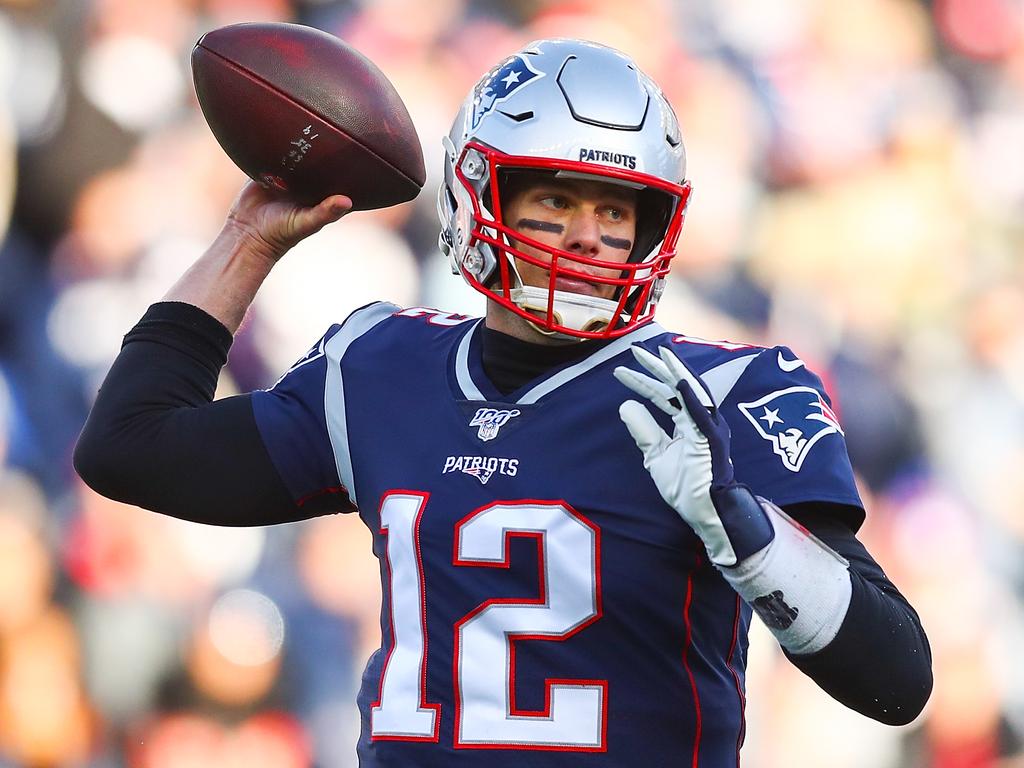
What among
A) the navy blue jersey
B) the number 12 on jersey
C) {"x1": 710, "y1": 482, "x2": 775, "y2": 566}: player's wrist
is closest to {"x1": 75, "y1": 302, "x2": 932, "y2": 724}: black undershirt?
the navy blue jersey

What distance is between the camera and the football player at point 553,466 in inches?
52.1

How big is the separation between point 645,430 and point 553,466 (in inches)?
6.8

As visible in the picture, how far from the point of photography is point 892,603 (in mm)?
1359

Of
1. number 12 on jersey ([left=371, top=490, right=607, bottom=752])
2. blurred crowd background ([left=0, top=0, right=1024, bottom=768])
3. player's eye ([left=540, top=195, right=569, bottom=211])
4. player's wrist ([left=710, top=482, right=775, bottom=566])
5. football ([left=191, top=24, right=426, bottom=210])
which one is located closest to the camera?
player's wrist ([left=710, top=482, right=775, bottom=566])

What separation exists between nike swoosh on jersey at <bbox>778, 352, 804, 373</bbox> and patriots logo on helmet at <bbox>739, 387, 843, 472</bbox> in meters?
0.03

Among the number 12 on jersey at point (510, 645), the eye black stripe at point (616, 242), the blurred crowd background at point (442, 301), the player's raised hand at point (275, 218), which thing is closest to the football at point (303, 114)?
the player's raised hand at point (275, 218)

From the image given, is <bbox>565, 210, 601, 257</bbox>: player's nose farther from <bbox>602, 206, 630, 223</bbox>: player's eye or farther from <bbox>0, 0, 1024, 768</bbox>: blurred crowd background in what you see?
<bbox>0, 0, 1024, 768</bbox>: blurred crowd background

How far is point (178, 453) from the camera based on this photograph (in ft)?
5.41

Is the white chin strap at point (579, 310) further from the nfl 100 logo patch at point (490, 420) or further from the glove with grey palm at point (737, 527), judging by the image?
the glove with grey palm at point (737, 527)

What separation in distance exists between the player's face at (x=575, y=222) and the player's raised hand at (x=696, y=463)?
0.25 metres

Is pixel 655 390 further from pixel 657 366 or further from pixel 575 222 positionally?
pixel 575 222

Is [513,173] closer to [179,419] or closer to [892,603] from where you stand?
[179,419]

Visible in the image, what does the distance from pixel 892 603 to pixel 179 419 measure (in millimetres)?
824

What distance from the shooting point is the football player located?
132cm
